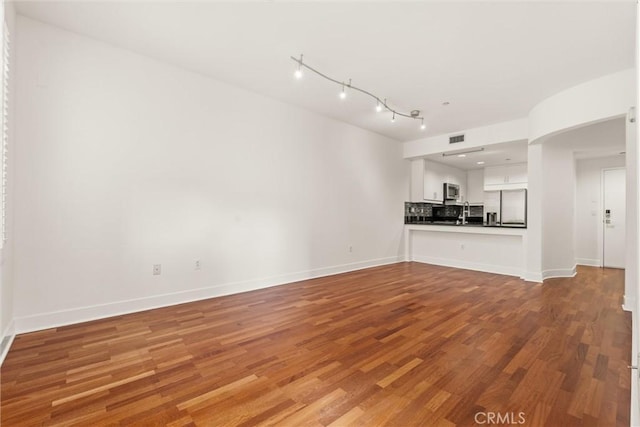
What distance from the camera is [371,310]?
3225mm

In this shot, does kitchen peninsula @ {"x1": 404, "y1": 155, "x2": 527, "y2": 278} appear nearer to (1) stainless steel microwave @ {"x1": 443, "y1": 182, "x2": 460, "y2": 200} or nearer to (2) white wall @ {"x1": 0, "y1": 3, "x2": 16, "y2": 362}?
(1) stainless steel microwave @ {"x1": 443, "y1": 182, "x2": 460, "y2": 200}

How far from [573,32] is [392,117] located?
2560 mm

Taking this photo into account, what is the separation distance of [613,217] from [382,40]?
6786 millimetres

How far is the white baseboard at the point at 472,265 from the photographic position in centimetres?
519

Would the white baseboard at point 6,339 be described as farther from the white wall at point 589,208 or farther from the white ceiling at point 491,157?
the white wall at point 589,208

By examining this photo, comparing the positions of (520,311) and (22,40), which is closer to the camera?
(22,40)

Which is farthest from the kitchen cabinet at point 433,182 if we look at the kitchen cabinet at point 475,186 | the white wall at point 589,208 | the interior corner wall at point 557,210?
the white wall at point 589,208

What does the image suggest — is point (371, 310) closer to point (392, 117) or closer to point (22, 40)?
point (392, 117)

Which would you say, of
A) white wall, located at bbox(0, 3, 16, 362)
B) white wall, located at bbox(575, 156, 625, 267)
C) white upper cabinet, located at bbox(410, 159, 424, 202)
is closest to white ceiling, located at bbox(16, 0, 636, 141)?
white wall, located at bbox(0, 3, 16, 362)

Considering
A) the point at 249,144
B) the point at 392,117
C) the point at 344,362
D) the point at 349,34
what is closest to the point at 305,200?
the point at 249,144

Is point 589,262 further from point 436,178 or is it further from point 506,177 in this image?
point 436,178

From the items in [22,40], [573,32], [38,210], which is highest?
[573,32]

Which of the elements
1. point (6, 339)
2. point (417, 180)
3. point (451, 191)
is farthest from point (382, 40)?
point (451, 191)

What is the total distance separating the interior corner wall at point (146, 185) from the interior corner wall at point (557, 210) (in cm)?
380
